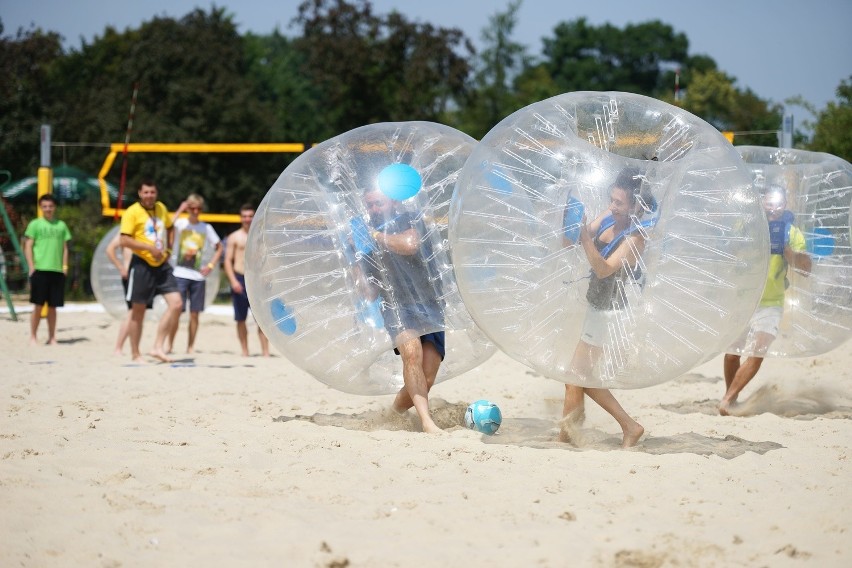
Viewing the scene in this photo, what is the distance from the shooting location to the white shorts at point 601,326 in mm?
4086

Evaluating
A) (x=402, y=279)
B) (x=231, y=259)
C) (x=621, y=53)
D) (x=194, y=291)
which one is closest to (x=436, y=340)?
(x=402, y=279)

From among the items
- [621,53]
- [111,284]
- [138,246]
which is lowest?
[111,284]

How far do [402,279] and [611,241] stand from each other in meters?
1.15

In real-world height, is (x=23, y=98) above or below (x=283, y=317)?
above

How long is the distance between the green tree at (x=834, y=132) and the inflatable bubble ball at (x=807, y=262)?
27.3 feet

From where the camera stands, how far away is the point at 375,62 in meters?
29.7

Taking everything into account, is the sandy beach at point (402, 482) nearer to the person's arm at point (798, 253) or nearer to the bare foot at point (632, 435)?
the bare foot at point (632, 435)

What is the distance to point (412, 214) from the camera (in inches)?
188

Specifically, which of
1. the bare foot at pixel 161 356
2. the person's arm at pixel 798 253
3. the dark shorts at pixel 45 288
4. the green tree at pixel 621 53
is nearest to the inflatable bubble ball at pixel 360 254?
the person's arm at pixel 798 253

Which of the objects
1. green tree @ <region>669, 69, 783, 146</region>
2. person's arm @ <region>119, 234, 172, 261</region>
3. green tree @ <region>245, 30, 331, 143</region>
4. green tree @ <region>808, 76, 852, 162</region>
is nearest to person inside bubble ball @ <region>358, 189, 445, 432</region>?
person's arm @ <region>119, 234, 172, 261</region>

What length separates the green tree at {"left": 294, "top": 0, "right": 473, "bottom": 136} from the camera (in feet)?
95.1

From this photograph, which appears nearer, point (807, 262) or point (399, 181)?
point (399, 181)

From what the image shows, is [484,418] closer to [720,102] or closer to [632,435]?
[632,435]

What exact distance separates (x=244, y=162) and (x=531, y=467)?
2591cm
